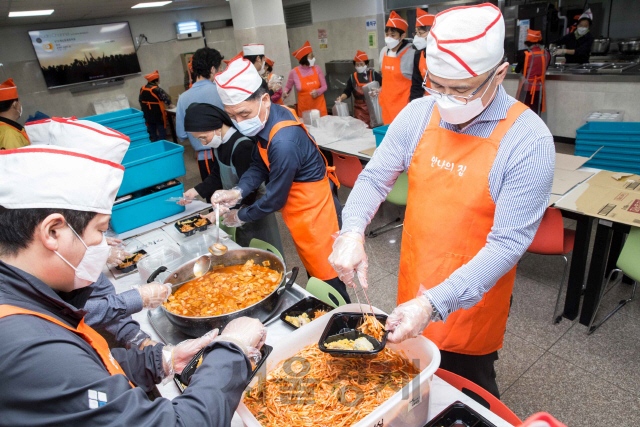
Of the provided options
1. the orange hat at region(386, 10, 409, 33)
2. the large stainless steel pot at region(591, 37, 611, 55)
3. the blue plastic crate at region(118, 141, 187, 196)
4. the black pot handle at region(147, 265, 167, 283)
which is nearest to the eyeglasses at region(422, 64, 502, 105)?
the black pot handle at region(147, 265, 167, 283)

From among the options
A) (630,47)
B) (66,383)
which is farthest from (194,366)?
(630,47)

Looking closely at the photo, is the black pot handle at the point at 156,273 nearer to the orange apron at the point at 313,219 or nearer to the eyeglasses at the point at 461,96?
the orange apron at the point at 313,219

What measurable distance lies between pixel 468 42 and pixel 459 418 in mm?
1105

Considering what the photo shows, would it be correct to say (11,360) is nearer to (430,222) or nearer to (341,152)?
(430,222)

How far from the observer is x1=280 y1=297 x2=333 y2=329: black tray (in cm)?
A: 170

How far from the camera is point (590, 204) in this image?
96.0 inches

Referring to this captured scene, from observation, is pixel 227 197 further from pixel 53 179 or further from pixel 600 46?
pixel 600 46

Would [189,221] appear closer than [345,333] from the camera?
No

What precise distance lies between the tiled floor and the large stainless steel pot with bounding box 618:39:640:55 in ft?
16.0

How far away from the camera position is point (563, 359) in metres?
2.45

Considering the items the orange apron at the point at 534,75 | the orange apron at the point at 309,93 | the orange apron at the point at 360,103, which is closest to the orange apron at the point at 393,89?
the orange apron at the point at 360,103

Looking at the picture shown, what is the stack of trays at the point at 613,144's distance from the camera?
405 cm

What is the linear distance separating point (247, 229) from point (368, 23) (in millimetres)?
6001

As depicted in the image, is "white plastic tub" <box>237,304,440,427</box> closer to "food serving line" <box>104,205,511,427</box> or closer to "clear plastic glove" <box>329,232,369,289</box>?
"food serving line" <box>104,205,511,427</box>
